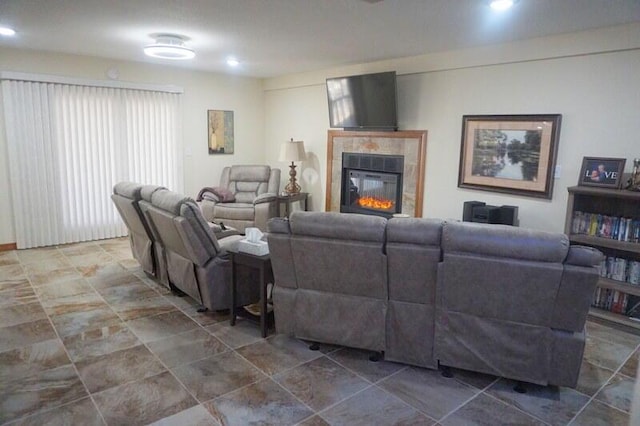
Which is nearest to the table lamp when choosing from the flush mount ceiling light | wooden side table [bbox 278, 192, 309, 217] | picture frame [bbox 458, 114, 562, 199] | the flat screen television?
wooden side table [bbox 278, 192, 309, 217]

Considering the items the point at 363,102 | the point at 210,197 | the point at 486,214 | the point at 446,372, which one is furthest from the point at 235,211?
the point at 446,372

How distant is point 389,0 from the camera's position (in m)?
3.12

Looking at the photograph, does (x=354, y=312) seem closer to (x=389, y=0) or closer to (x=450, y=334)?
(x=450, y=334)

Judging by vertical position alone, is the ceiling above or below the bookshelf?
above

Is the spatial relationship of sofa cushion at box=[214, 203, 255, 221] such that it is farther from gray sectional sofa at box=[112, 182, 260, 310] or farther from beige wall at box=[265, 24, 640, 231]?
beige wall at box=[265, 24, 640, 231]

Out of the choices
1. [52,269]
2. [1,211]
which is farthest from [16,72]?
[52,269]

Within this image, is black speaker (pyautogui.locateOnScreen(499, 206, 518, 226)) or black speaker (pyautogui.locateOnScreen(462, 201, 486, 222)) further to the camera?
A: black speaker (pyautogui.locateOnScreen(462, 201, 486, 222))

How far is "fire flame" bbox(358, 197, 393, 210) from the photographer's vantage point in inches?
230

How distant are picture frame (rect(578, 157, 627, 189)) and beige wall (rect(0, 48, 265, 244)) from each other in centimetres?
531

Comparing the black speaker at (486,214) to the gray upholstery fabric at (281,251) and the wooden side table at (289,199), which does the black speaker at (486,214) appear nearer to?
the gray upholstery fabric at (281,251)

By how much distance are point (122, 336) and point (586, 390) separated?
322cm

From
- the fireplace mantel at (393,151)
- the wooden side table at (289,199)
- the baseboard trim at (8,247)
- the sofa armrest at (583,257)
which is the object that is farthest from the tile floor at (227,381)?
the wooden side table at (289,199)

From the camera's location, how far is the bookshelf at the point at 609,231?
353 cm

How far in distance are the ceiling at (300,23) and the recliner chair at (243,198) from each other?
207cm
